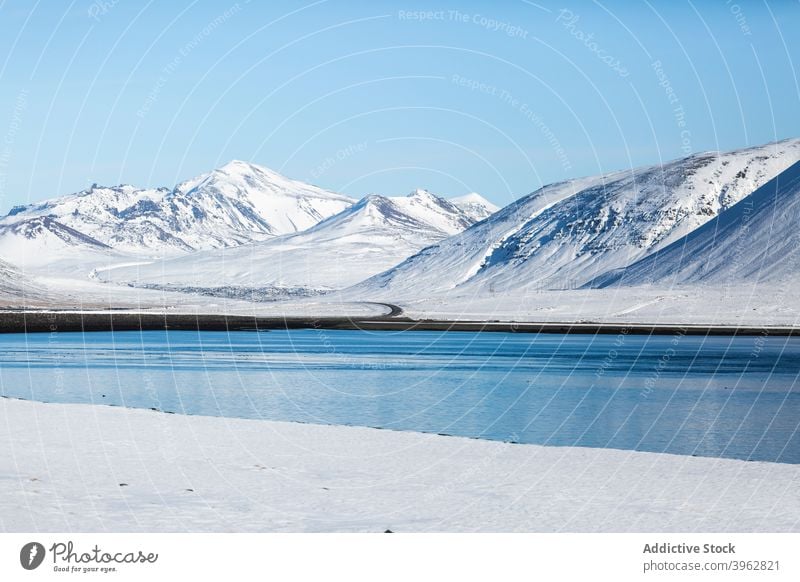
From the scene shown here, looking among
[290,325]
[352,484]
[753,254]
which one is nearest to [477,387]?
[352,484]

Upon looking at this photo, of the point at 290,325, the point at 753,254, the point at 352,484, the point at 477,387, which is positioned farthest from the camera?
the point at 753,254

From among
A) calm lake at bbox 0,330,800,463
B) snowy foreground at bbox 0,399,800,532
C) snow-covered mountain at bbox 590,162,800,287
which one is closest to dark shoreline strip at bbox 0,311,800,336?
calm lake at bbox 0,330,800,463

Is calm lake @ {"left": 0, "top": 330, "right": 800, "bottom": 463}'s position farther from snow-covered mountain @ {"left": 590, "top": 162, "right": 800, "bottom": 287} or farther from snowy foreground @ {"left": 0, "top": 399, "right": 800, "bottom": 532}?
snow-covered mountain @ {"left": 590, "top": 162, "right": 800, "bottom": 287}

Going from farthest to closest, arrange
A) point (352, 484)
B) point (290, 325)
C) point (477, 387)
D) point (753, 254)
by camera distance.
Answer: point (753, 254) → point (290, 325) → point (477, 387) → point (352, 484)

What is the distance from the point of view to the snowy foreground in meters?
19.2

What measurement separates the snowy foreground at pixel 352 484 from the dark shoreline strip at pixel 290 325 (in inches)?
3801

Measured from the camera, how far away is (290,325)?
157 metres

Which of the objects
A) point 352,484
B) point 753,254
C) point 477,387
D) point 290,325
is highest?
point 753,254

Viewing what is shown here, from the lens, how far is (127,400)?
4588cm

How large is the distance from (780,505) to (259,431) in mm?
15240

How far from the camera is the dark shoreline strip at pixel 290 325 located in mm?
126875

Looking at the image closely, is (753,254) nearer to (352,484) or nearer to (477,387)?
(477,387)

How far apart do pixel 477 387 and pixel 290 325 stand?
103548mm
